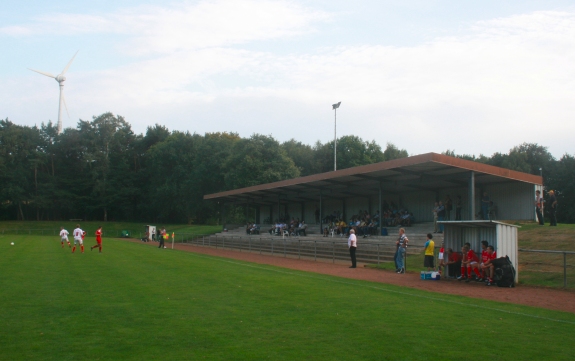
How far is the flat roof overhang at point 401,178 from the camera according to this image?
23.8m

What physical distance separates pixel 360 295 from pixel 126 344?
653 centimetres

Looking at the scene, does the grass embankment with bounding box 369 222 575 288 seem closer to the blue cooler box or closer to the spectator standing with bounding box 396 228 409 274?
the spectator standing with bounding box 396 228 409 274

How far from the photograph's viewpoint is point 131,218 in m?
84.2

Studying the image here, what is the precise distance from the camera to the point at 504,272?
1501cm

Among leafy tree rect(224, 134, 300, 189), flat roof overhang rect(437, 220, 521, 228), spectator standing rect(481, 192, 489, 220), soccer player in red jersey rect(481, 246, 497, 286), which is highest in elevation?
leafy tree rect(224, 134, 300, 189)

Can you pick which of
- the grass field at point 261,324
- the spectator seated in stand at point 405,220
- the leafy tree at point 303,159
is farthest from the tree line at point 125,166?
the grass field at point 261,324

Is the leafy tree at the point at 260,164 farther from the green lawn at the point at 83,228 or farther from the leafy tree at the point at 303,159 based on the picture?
the leafy tree at the point at 303,159

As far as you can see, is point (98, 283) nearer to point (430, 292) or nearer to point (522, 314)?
point (430, 292)

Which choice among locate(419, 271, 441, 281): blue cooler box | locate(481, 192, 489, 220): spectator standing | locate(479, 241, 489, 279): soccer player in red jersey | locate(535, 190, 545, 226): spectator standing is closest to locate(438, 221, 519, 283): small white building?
locate(479, 241, 489, 279): soccer player in red jersey

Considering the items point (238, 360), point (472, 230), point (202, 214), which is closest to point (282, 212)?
point (202, 214)

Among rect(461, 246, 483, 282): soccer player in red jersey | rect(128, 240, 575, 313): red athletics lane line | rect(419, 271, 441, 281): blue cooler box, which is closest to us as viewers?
rect(128, 240, 575, 313): red athletics lane line

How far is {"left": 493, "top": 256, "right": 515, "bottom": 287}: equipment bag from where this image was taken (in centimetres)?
1499

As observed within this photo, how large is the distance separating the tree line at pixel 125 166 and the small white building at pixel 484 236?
45941 millimetres

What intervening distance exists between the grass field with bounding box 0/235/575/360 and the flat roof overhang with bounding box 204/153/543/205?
1153 cm
